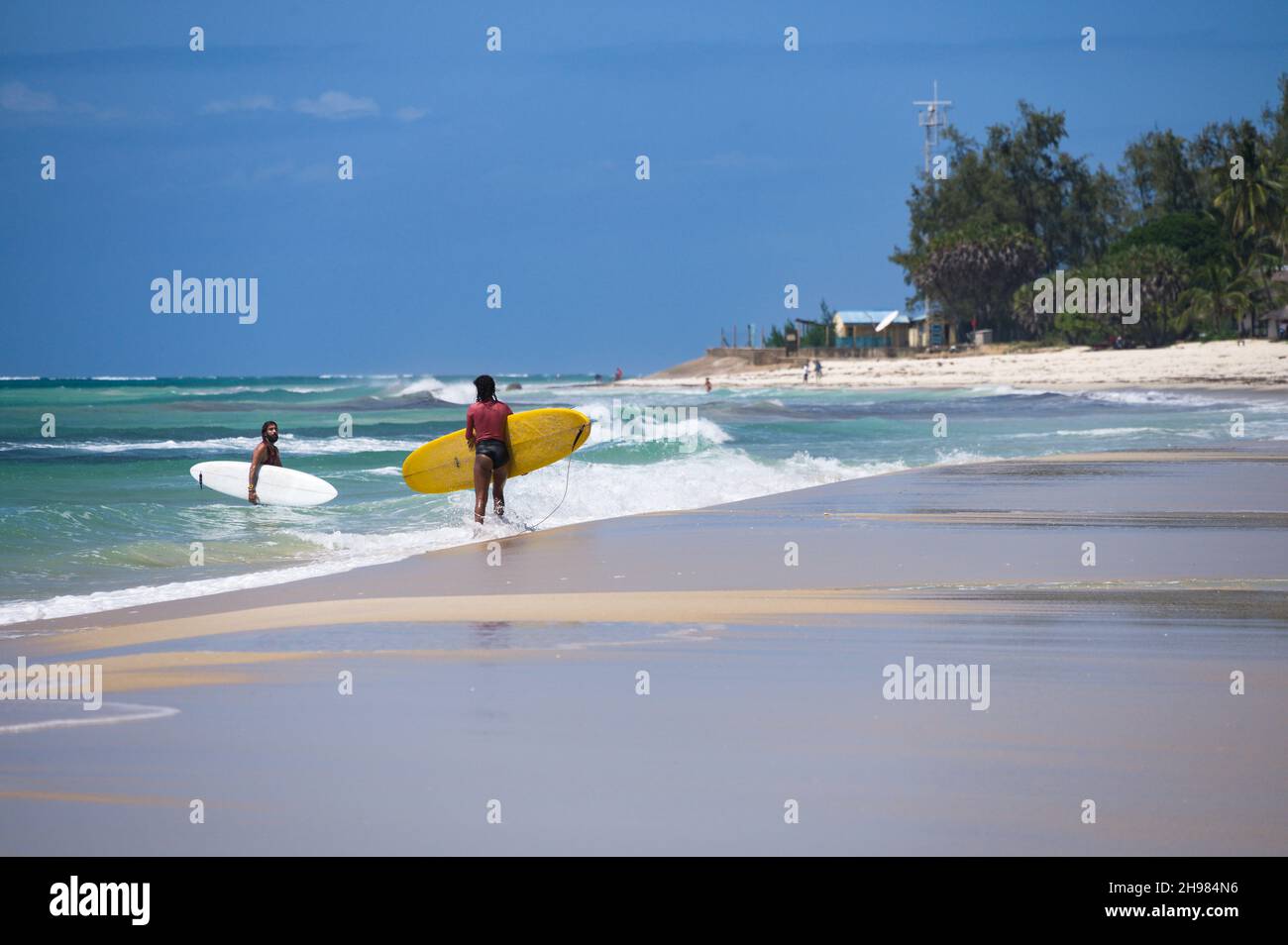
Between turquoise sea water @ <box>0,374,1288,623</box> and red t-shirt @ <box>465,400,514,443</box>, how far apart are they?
93 cm

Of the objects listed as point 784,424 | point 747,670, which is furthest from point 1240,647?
point 784,424

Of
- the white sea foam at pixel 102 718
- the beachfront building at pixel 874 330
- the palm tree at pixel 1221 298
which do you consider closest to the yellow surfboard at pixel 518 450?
the white sea foam at pixel 102 718

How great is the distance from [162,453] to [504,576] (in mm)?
22995

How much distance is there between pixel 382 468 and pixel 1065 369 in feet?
146

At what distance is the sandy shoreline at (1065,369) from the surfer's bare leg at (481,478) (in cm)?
4041

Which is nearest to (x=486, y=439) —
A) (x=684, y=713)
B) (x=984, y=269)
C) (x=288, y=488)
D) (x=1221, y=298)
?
(x=288, y=488)

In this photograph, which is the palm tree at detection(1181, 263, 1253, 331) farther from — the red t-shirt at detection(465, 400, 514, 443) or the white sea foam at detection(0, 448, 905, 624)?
the red t-shirt at detection(465, 400, 514, 443)

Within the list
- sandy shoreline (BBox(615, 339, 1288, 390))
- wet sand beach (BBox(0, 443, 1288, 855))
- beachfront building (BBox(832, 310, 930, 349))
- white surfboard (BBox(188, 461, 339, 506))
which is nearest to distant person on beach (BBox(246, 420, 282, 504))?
white surfboard (BBox(188, 461, 339, 506))

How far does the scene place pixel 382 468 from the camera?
25.1m

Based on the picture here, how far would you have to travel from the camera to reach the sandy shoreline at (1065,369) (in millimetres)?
52469

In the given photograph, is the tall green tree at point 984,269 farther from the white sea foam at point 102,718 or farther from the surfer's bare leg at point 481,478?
the white sea foam at point 102,718

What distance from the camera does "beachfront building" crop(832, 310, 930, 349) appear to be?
97869 millimetres
